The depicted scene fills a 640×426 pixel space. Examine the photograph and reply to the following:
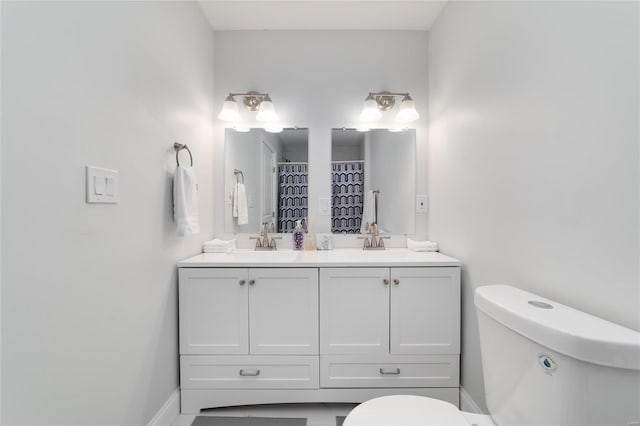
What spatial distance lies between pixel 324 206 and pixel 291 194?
0.86 feet

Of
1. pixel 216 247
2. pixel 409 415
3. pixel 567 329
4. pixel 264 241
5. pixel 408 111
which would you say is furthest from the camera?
pixel 264 241

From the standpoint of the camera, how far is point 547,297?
970 millimetres

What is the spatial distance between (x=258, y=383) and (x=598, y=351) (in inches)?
57.4

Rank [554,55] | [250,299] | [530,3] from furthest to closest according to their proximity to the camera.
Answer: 1. [250,299]
2. [530,3]
3. [554,55]

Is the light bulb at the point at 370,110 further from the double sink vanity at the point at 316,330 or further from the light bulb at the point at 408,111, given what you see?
the double sink vanity at the point at 316,330

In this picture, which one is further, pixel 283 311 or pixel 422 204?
pixel 422 204

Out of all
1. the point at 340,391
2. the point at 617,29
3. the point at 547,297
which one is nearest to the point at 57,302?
the point at 340,391

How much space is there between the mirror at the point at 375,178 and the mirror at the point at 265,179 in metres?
0.26

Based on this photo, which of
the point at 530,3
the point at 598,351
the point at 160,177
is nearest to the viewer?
the point at 598,351

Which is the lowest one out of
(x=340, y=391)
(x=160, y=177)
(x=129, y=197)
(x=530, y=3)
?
(x=340, y=391)

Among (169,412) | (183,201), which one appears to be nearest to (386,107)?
(183,201)

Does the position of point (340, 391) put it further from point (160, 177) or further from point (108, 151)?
point (108, 151)

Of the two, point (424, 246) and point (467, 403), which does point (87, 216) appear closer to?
point (424, 246)

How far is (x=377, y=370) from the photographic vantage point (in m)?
1.53
